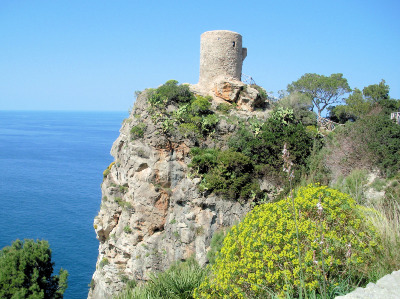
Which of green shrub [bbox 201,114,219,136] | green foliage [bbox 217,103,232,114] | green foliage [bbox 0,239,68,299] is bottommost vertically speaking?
green foliage [bbox 0,239,68,299]

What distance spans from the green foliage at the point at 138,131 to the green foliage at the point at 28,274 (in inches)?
259

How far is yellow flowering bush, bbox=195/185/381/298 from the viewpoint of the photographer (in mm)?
6754

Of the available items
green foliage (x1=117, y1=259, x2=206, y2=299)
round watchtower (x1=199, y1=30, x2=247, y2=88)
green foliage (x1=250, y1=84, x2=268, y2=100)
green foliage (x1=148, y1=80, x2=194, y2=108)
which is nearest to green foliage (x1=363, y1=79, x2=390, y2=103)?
green foliage (x1=250, y1=84, x2=268, y2=100)

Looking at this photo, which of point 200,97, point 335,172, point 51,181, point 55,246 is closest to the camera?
point 335,172

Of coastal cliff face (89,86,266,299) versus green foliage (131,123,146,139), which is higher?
green foliage (131,123,146,139)

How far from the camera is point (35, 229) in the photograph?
34844 mm

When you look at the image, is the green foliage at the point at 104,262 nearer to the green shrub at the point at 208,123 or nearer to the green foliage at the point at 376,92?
the green shrub at the point at 208,123

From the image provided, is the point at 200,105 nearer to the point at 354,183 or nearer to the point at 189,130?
the point at 189,130

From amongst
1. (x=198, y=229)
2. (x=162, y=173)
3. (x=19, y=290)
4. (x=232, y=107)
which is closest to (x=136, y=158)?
(x=162, y=173)

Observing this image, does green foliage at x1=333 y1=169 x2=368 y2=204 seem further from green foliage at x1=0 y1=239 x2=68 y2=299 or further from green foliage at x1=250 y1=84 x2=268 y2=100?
green foliage at x1=0 y1=239 x2=68 y2=299

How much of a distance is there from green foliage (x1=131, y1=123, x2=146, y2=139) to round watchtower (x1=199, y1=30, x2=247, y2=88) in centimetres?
478

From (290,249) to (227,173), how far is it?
9.38 metres

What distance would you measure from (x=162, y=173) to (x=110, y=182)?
150 inches

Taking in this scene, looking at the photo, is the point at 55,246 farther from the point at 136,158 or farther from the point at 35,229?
the point at 136,158
